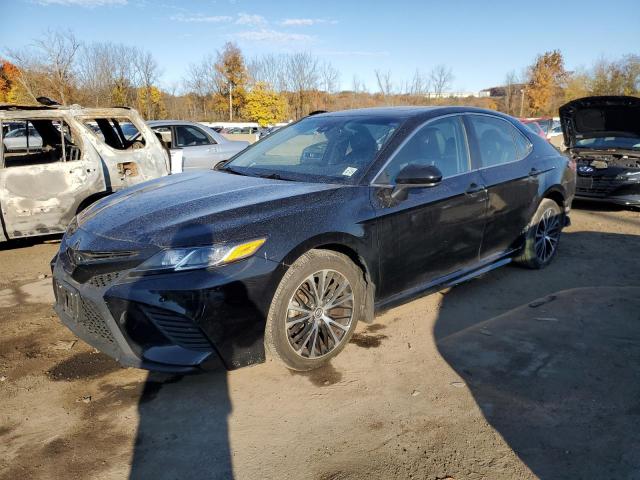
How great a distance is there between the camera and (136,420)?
2611mm

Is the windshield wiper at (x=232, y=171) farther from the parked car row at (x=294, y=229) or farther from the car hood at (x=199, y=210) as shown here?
the car hood at (x=199, y=210)

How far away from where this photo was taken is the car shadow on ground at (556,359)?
7.76 feet

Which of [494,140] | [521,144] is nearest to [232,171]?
[494,140]

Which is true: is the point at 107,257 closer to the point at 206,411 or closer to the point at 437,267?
the point at 206,411

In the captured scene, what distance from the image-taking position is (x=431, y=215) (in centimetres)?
353

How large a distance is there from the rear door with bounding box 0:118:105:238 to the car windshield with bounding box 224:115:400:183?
2.30m

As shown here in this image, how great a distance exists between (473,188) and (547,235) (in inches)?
67.8

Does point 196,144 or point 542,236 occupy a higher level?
point 196,144

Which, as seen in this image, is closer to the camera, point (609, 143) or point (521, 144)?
point (521, 144)

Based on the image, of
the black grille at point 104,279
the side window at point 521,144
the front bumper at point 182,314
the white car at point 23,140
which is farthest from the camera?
the white car at point 23,140

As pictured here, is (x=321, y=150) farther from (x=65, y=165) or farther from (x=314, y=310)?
(x=65, y=165)

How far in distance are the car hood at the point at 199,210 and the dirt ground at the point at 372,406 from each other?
963mm

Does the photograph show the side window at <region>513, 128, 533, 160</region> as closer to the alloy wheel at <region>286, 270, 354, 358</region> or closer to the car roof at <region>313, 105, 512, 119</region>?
the car roof at <region>313, 105, 512, 119</region>

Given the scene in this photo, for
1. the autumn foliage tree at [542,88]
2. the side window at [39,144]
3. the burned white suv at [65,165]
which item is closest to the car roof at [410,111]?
the burned white suv at [65,165]
